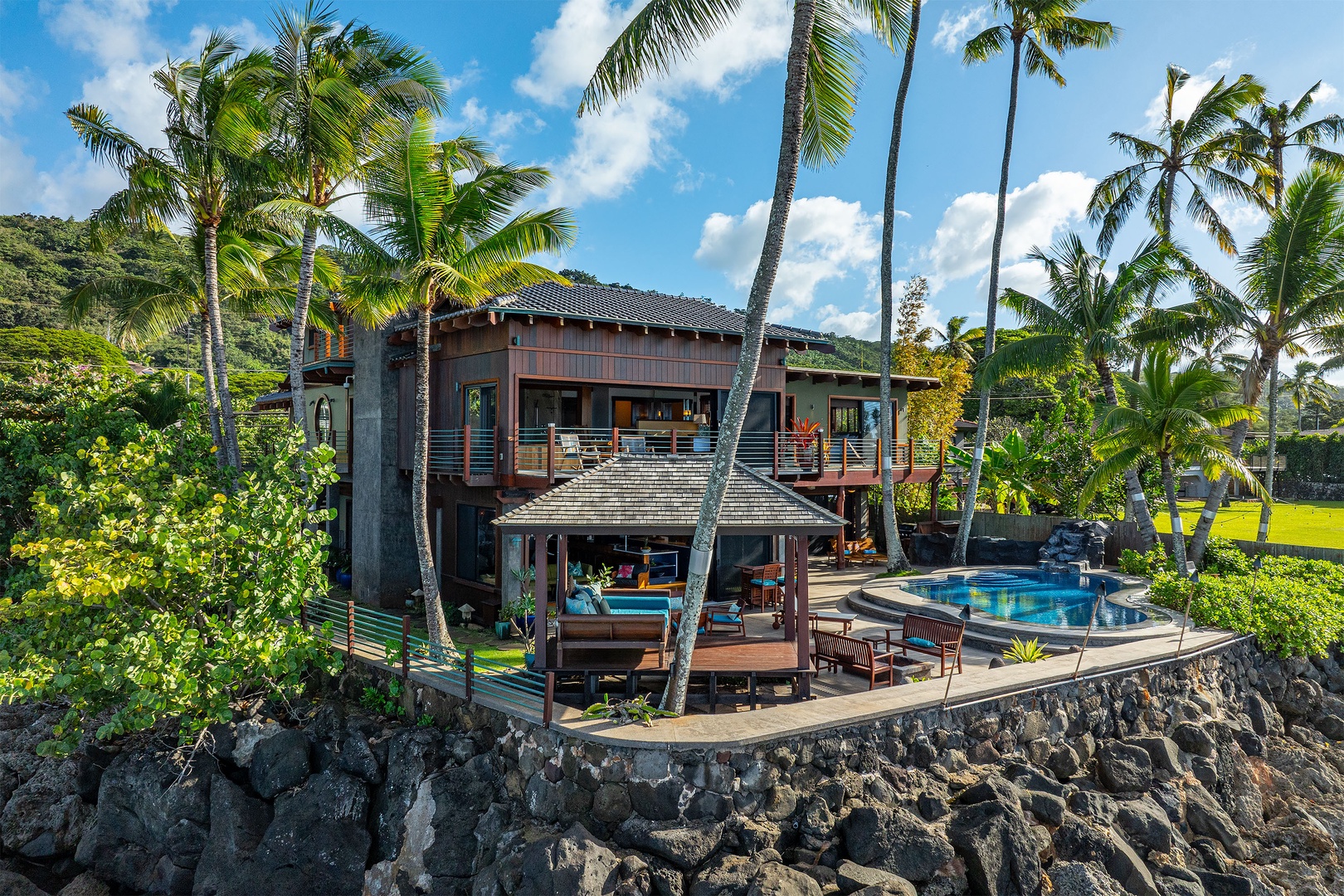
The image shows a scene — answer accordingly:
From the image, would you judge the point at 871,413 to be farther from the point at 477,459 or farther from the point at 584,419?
the point at 477,459

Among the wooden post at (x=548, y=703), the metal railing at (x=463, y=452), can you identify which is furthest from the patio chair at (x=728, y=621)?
the metal railing at (x=463, y=452)

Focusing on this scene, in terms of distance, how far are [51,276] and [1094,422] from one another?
196 feet

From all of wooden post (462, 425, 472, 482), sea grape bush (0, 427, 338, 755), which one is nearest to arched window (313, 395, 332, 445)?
wooden post (462, 425, 472, 482)

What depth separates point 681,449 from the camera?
63.2 ft

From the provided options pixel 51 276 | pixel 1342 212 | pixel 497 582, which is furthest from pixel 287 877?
pixel 51 276

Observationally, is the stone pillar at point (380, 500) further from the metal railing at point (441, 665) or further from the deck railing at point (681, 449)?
the deck railing at point (681, 449)

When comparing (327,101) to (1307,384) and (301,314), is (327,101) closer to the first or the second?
(301,314)

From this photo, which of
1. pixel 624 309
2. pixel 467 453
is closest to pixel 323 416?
pixel 467 453

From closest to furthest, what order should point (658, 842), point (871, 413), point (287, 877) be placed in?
point (658, 842), point (287, 877), point (871, 413)

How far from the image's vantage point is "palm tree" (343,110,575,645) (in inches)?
508

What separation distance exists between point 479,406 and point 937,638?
11.4 m

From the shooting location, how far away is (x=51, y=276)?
48156 millimetres

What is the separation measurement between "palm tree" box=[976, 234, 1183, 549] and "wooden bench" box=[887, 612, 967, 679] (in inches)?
406

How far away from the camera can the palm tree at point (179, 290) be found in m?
17.4
